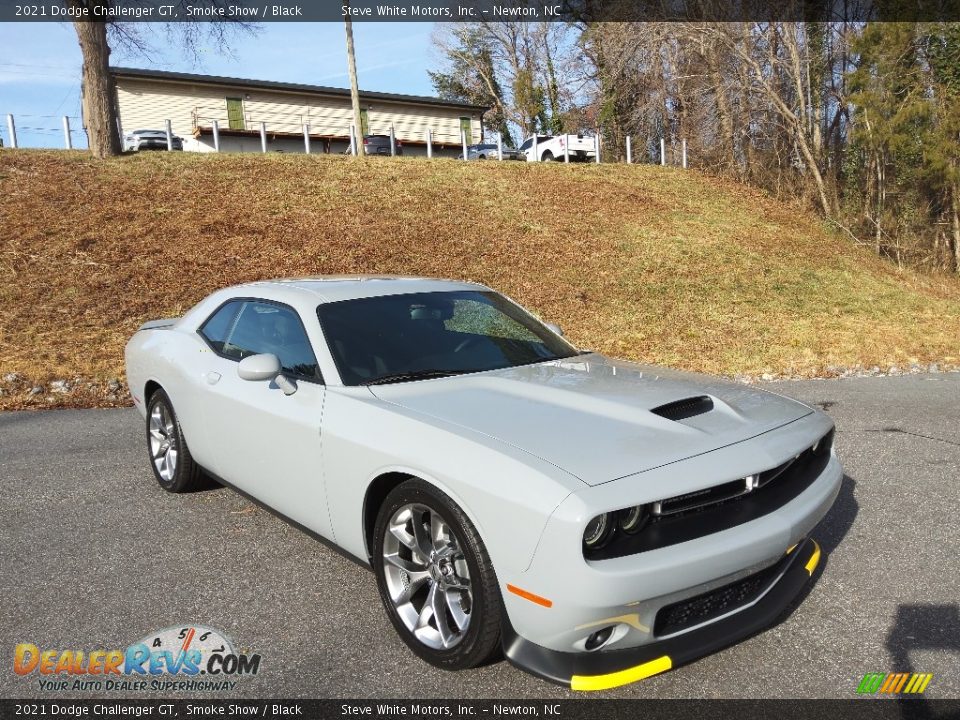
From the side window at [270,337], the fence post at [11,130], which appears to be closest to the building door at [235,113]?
the fence post at [11,130]

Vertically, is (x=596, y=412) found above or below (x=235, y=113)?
below

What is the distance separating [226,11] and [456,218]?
10684 mm

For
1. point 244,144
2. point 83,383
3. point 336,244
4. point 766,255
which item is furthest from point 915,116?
point 244,144

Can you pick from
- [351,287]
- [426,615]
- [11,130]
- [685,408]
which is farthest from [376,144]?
[426,615]

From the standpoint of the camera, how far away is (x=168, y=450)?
4.76 meters

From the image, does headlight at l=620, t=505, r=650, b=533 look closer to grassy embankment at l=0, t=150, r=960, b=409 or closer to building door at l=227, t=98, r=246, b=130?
grassy embankment at l=0, t=150, r=960, b=409

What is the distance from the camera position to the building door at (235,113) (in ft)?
106

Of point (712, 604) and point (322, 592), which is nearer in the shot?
point (712, 604)

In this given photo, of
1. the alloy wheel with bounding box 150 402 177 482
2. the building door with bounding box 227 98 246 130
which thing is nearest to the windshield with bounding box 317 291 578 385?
the alloy wheel with bounding box 150 402 177 482

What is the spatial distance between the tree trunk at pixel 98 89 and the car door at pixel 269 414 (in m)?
16.3

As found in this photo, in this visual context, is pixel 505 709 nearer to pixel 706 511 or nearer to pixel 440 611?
pixel 440 611

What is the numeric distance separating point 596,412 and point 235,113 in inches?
1328

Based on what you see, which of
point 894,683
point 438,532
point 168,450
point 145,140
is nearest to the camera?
point 894,683

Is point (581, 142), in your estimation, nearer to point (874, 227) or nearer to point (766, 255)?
point (874, 227)
